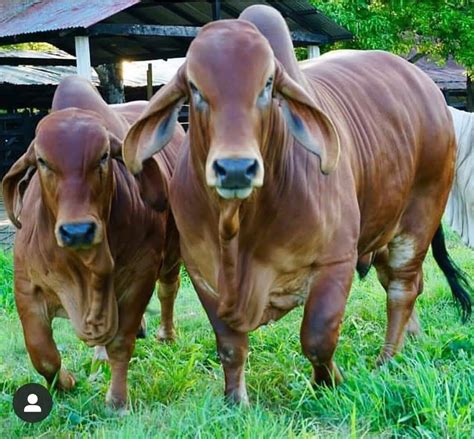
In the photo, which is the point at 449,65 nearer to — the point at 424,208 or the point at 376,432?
the point at 424,208

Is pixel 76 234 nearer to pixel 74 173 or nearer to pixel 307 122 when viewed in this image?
pixel 74 173

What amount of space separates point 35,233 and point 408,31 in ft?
44.6

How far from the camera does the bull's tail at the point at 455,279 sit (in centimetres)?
492

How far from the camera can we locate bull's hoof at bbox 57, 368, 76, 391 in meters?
3.83

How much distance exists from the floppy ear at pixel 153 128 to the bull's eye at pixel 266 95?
1.11 ft

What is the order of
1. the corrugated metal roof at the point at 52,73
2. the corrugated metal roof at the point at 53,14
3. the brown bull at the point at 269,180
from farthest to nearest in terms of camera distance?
the corrugated metal roof at the point at 52,73 < the corrugated metal roof at the point at 53,14 < the brown bull at the point at 269,180

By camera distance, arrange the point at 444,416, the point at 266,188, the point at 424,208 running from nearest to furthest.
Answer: the point at 444,416 → the point at 266,188 → the point at 424,208

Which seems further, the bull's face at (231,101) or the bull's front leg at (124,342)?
the bull's front leg at (124,342)

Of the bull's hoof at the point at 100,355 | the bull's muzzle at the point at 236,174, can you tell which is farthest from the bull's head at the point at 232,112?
the bull's hoof at the point at 100,355

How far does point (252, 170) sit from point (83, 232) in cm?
86

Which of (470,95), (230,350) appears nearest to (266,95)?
(230,350)

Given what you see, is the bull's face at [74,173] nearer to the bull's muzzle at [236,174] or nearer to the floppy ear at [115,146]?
the floppy ear at [115,146]

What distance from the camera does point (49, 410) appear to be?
357cm

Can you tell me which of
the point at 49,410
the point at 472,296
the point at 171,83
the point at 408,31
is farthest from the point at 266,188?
the point at 408,31
